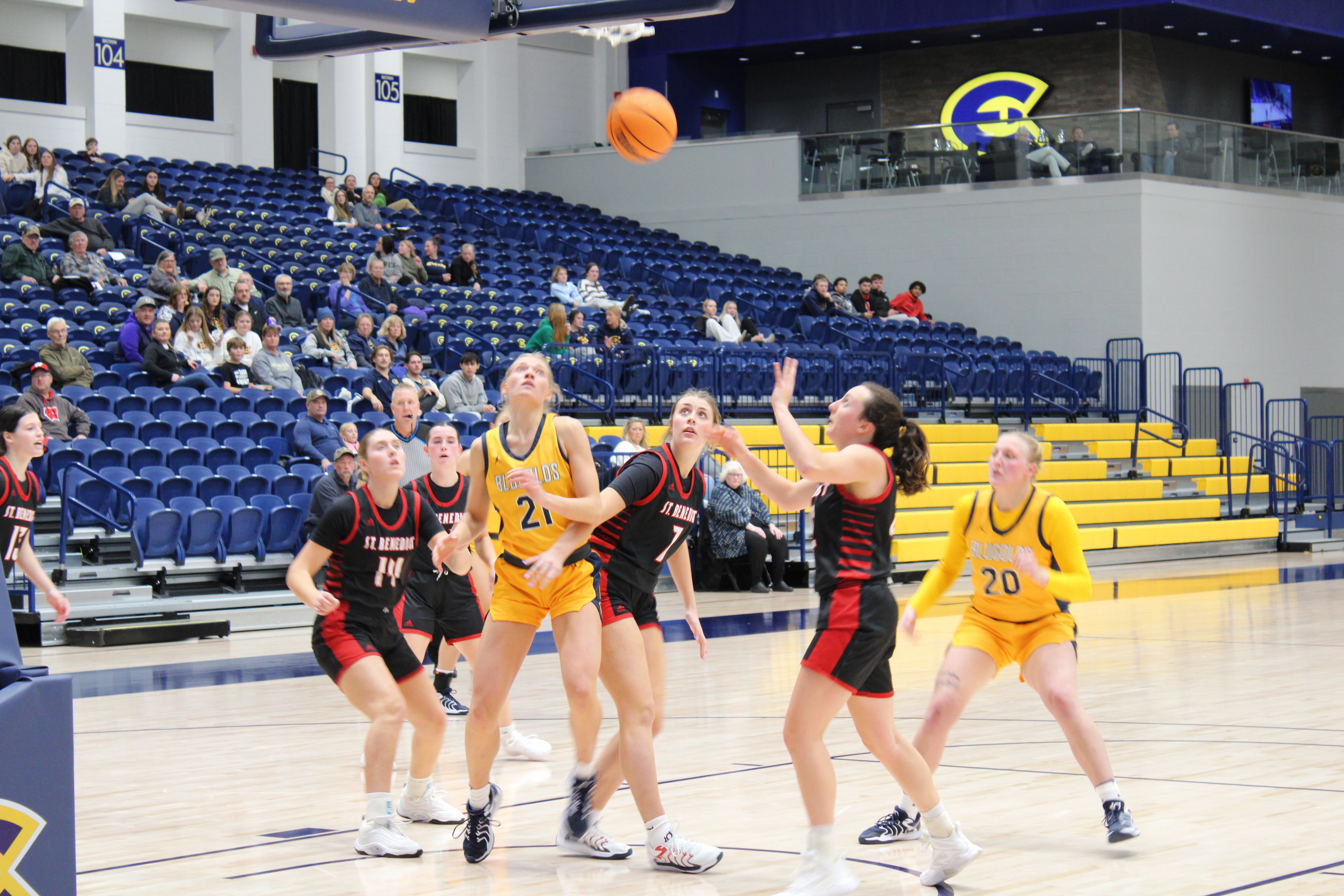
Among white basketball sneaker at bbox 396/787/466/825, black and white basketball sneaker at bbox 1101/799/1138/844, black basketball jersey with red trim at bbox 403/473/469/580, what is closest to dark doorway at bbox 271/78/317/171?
black basketball jersey with red trim at bbox 403/473/469/580

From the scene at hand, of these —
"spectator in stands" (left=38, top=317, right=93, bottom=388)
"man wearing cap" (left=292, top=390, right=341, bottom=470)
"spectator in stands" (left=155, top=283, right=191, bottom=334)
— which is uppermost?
"spectator in stands" (left=155, top=283, right=191, bottom=334)

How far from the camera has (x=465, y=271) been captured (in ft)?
66.5

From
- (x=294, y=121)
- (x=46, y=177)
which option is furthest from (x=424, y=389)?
(x=294, y=121)

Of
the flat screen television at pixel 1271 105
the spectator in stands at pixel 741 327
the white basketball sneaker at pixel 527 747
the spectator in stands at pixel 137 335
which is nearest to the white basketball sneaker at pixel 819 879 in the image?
the white basketball sneaker at pixel 527 747

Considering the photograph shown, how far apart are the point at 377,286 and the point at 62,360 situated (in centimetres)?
550

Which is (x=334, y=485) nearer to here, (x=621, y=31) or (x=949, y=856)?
(x=621, y=31)

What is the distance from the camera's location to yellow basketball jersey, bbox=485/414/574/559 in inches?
198

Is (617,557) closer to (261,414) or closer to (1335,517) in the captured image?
(261,414)

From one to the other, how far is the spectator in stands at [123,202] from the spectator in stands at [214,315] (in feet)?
14.3

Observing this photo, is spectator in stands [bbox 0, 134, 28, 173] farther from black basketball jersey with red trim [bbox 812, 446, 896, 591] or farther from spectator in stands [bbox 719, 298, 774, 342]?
black basketball jersey with red trim [bbox 812, 446, 896, 591]

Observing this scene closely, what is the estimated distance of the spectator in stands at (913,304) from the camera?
2308 centimetres

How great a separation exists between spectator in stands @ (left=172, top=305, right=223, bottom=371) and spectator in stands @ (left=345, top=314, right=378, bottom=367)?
69.0 inches

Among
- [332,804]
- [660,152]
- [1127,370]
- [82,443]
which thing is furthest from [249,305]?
[1127,370]

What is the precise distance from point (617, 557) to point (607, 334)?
41.7 ft
